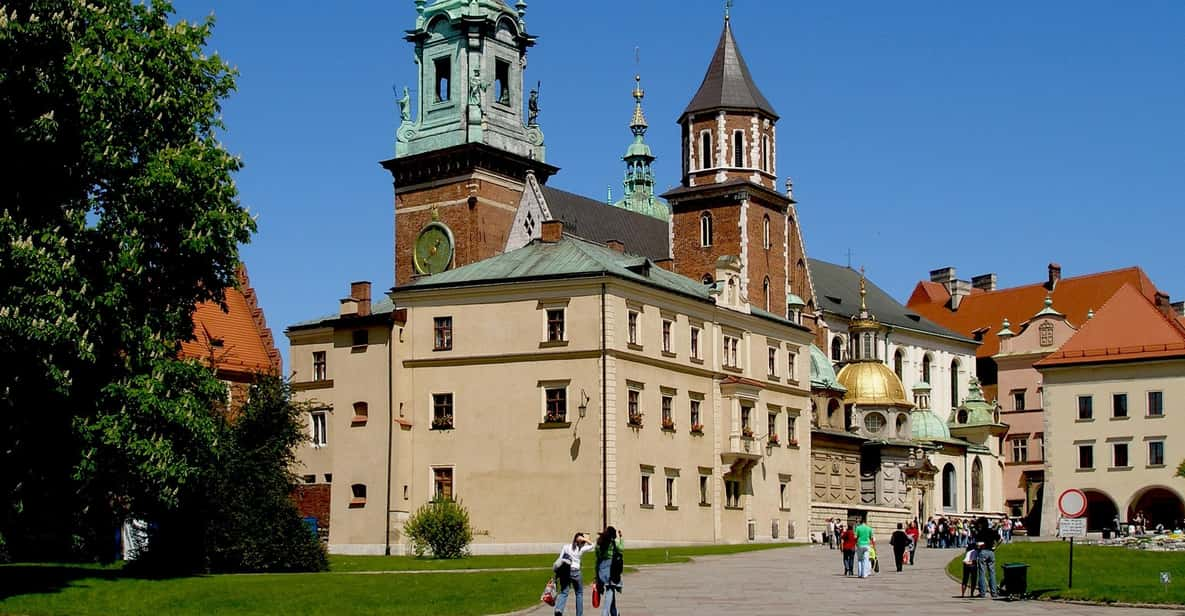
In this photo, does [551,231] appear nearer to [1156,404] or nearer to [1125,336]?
[1125,336]

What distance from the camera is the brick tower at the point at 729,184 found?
98250mm

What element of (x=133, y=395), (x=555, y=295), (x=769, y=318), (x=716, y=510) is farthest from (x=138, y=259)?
(x=769, y=318)

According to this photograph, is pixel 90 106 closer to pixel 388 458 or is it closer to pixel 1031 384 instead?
pixel 388 458

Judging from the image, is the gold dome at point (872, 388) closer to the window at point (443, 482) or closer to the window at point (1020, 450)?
the window at point (1020, 450)

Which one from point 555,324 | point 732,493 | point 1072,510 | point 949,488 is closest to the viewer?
point 1072,510

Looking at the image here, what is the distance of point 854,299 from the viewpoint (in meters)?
129

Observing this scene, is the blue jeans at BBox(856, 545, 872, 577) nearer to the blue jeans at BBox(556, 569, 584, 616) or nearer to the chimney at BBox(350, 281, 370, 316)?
the blue jeans at BBox(556, 569, 584, 616)

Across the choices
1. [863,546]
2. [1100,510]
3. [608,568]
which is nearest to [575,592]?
[608,568]

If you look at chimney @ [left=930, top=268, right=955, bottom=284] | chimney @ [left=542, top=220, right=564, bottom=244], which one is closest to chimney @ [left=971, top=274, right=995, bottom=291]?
chimney @ [left=930, top=268, right=955, bottom=284]

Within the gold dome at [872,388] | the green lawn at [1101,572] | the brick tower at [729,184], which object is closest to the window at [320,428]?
the green lawn at [1101,572]

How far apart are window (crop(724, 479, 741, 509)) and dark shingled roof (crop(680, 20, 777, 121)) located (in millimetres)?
29640

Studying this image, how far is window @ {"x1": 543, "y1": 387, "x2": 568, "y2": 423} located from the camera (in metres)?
67.2

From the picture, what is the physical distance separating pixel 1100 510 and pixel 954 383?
3495cm

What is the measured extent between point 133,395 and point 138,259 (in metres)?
3.24
